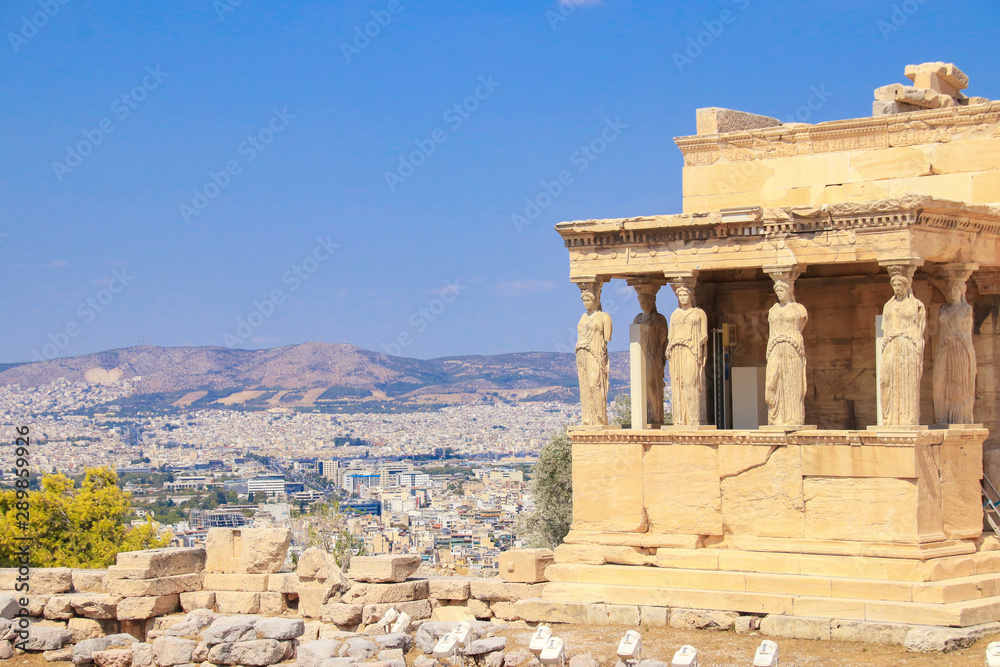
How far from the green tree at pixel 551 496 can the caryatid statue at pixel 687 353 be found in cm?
1286

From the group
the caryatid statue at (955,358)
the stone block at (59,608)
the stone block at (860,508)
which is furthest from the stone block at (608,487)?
the stone block at (59,608)

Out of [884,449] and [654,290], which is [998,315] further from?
[654,290]

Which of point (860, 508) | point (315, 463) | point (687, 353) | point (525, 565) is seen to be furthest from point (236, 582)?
point (315, 463)

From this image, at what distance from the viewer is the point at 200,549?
1738 centimetres

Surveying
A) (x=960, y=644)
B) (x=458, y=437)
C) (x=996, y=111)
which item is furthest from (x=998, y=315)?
(x=458, y=437)

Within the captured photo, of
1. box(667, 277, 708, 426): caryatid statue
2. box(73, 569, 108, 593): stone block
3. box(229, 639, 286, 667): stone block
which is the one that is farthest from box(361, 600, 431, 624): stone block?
box(667, 277, 708, 426): caryatid statue

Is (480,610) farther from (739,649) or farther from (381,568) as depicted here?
(739,649)

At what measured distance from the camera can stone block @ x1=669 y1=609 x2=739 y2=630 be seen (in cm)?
1437

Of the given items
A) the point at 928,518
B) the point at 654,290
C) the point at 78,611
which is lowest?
the point at 78,611

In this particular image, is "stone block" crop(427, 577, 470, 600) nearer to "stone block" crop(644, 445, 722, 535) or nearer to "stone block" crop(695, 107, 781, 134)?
"stone block" crop(644, 445, 722, 535)

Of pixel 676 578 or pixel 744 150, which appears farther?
pixel 744 150

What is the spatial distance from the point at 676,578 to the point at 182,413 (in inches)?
2732

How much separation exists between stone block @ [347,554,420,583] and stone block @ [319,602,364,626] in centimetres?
45

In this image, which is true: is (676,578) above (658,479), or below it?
below
